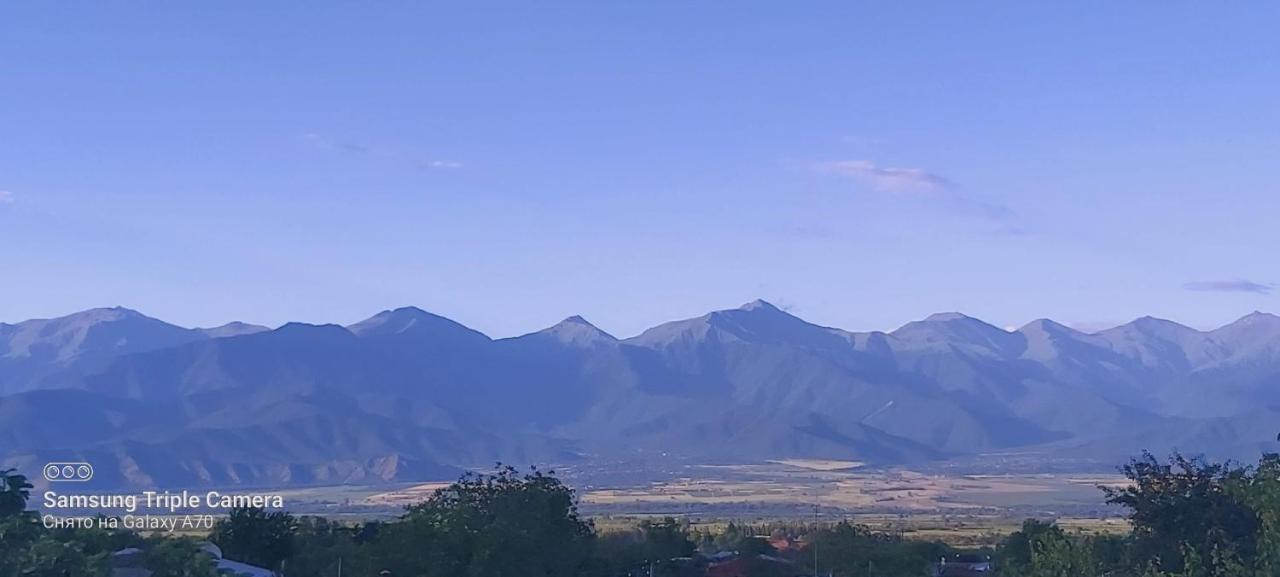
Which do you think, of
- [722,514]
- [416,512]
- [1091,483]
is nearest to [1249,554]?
[416,512]

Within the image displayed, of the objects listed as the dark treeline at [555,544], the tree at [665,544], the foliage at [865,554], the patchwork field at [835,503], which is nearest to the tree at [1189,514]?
the dark treeline at [555,544]

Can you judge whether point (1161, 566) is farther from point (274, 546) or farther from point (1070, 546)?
point (274, 546)

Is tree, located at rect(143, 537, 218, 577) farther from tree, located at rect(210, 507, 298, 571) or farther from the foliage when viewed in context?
the foliage

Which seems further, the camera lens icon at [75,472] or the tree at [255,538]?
the tree at [255,538]

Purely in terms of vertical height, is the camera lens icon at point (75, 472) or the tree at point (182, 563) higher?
the camera lens icon at point (75, 472)

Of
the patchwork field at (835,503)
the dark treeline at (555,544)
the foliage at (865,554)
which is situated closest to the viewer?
the dark treeline at (555,544)

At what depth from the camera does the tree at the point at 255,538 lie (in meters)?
51.7

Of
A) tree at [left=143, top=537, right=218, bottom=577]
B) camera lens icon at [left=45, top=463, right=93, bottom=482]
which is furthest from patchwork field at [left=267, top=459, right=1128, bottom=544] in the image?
tree at [left=143, top=537, right=218, bottom=577]

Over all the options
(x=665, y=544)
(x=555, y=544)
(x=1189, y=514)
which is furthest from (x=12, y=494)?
(x=665, y=544)

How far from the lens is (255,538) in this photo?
2069 inches

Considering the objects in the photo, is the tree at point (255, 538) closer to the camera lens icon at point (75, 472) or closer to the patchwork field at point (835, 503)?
the camera lens icon at point (75, 472)

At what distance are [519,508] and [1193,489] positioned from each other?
62.7 ft

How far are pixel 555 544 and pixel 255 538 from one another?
13212 mm

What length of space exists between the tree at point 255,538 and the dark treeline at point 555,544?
0.16ft
